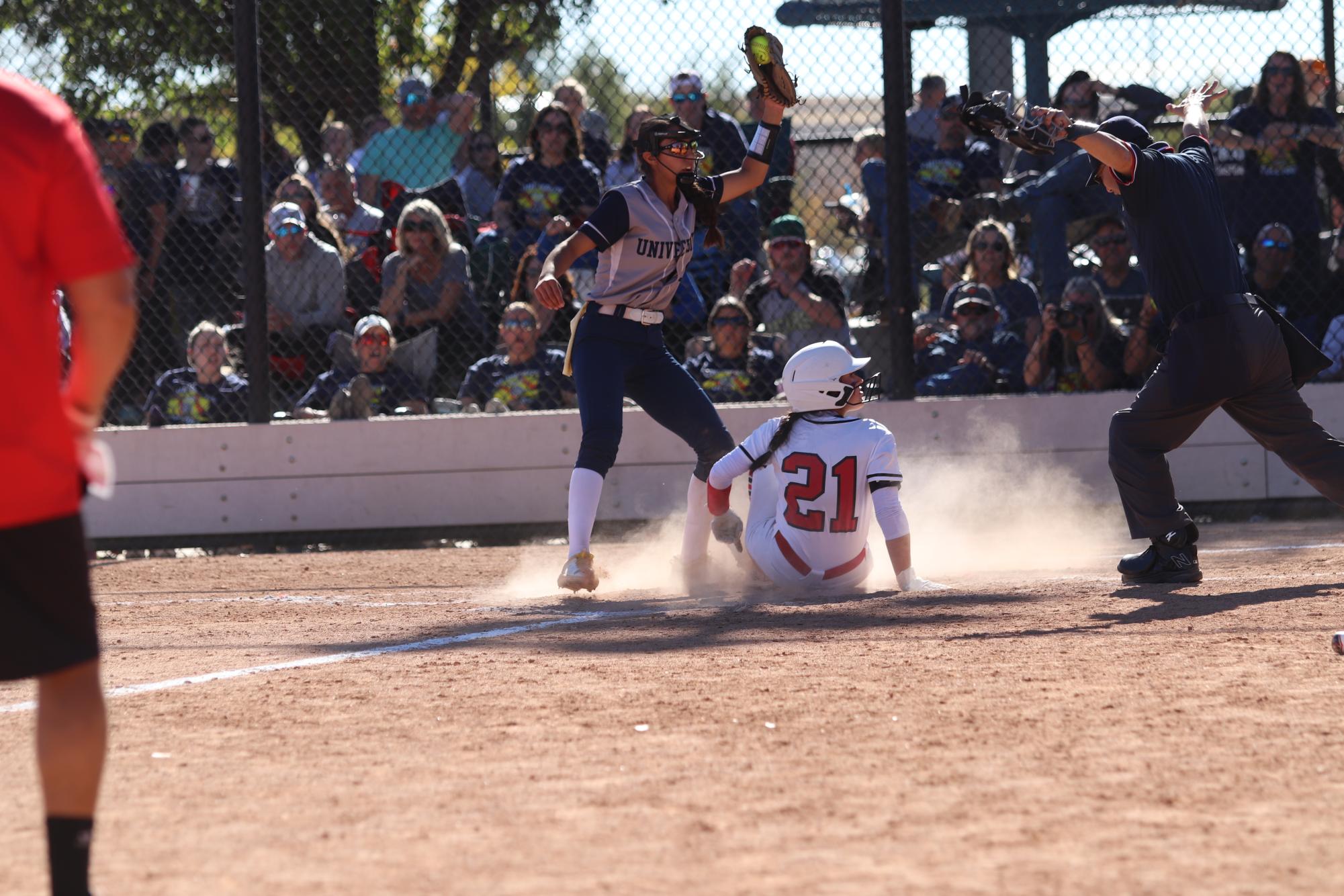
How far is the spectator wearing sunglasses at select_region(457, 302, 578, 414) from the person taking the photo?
408 inches

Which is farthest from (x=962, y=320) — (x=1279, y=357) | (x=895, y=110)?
(x=1279, y=357)

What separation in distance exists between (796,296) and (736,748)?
6245 mm

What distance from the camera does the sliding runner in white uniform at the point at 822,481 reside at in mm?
6836

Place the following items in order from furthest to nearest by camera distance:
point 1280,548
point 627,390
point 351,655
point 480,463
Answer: point 480,463 → point 1280,548 → point 627,390 → point 351,655

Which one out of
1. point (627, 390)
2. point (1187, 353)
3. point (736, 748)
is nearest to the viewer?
point (736, 748)

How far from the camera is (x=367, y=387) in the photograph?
10492mm

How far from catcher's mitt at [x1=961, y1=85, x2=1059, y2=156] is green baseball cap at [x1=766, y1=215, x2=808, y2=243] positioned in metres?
3.78

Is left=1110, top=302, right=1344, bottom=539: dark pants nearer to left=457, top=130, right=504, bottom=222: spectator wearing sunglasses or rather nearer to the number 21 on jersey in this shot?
the number 21 on jersey

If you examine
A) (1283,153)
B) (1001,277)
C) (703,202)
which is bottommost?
(1001,277)

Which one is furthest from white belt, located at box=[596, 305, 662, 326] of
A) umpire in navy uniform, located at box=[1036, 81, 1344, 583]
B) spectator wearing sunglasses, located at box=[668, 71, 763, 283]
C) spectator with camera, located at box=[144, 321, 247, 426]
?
spectator with camera, located at box=[144, 321, 247, 426]

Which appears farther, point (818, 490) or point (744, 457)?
point (744, 457)

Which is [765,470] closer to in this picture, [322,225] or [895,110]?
[895,110]

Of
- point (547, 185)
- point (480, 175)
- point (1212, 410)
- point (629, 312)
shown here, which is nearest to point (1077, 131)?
point (1212, 410)

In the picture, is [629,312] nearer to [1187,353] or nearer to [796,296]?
[1187,353]
